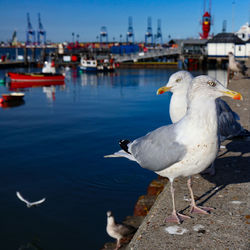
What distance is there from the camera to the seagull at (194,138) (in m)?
3.05

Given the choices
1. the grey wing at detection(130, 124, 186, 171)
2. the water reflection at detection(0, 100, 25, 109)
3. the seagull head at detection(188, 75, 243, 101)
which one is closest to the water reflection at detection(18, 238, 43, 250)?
the grey wing at detection(130, 124, 186, 171)

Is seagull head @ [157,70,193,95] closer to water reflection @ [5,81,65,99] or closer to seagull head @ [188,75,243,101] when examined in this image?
seagull head @ [188,75,243,101]

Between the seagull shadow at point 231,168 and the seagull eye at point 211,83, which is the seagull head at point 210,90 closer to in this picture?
the seagull eye at point 211,83

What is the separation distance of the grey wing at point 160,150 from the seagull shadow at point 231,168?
78 centimetres

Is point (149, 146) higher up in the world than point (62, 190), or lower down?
→ higher up

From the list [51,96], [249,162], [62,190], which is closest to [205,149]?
[249,162]

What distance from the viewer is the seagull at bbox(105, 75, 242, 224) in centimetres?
305

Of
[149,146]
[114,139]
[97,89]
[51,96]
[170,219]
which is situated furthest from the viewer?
[97,89]

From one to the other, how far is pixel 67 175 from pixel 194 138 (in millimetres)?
6569

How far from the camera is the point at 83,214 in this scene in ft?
22.8

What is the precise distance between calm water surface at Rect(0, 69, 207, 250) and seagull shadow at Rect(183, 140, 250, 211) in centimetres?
282

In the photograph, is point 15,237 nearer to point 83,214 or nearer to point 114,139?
point 83,214

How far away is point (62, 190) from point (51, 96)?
758 inches

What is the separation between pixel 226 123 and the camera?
183 inches
